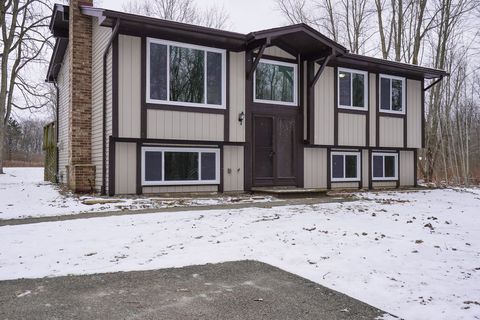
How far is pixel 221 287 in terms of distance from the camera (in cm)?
344

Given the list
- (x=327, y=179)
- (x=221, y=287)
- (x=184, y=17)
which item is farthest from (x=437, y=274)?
(x=184, y=17)

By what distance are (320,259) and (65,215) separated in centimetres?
451

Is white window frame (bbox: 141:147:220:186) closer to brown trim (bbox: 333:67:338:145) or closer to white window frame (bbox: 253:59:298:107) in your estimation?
white window frame (bbox: 253:59:298:107)

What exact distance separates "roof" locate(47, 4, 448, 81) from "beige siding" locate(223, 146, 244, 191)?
2.78m

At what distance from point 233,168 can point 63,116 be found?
7487mm

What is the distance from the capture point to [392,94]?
14062 mm

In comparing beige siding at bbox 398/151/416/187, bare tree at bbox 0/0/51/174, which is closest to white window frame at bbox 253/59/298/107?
beige siding at bbox 398/151/416/187

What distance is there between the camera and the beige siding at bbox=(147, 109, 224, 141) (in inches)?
392

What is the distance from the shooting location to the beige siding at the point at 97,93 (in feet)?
33.7

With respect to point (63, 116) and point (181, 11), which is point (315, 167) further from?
point (181, 11)

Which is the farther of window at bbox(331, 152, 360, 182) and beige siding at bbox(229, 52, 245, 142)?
window at bbox(331, 152, 360, 182)

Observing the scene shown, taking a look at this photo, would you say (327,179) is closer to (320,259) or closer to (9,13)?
(320,259)

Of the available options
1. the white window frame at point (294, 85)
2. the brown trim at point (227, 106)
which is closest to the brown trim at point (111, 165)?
the brown trim at point (227, 106)

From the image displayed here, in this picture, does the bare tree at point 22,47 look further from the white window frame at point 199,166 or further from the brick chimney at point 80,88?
the white window frame at point 199,166
